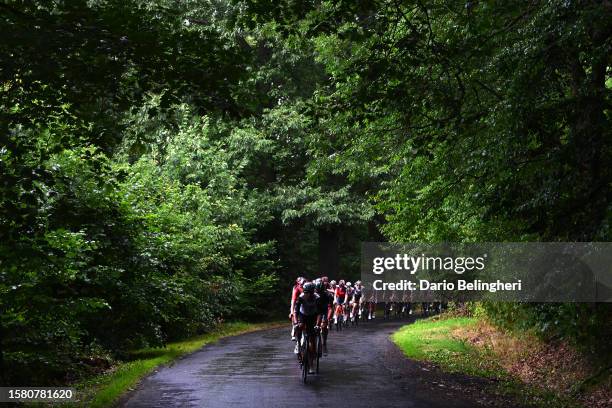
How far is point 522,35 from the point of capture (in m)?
10.1

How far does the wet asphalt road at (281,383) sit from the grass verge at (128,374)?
1.00 feet

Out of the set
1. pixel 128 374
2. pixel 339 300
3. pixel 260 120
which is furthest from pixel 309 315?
pixel 339 300

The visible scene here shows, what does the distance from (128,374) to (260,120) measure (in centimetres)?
631

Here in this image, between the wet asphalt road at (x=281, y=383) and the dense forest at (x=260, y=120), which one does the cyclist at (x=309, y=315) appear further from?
the dense forest at (x=260, y=120)

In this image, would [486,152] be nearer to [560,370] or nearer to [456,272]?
[560,370]

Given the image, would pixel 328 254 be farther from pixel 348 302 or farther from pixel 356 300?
pixel 348 302

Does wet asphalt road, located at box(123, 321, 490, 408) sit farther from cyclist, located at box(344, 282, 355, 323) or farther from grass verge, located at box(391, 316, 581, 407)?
cyclist, located at box(344, 282, 355, 323)

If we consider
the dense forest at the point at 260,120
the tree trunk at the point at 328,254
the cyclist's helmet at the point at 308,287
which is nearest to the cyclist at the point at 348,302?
the tree trunk at the point at 328,254

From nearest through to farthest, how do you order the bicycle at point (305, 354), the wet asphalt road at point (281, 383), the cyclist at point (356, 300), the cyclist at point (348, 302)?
the wet asphalt road at point (281, 383) < the bicycle at point (305, 354) < the cyclist at point (348, 302) < the cyclist at point (356, 300)

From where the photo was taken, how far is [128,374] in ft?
46.7

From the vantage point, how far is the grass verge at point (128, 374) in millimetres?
11602

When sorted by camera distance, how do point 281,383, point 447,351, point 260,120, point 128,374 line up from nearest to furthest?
point 260,120, point 281,383, point 128,374, point 447,351

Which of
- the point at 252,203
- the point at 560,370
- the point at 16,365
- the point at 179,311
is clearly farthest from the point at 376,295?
the point at 16,365

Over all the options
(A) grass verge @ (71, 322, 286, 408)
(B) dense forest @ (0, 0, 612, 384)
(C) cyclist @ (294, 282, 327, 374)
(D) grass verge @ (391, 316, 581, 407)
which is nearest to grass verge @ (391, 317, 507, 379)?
(D) grass verge @ (391, 316, 581, 407)
